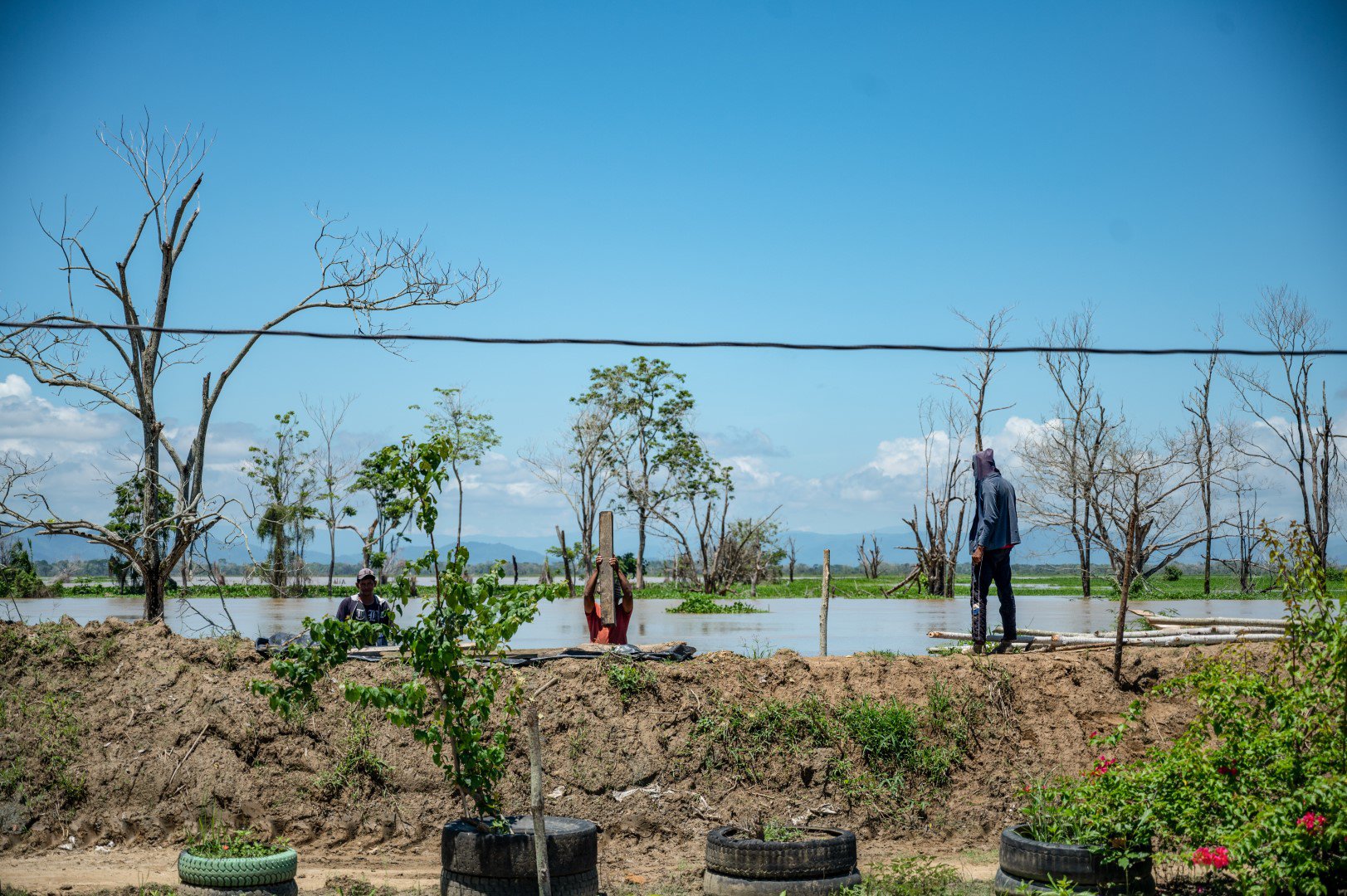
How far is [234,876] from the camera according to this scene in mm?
6621

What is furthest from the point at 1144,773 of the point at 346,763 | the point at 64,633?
the point at 64,633

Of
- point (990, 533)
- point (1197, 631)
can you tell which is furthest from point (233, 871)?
point (1197, 631)

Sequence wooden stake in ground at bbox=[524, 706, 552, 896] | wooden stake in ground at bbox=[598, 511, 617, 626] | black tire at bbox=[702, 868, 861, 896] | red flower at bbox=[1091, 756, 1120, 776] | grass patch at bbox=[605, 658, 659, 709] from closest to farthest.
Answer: wooden stake in ground at bbox=[524, 706, 552, 896] < red flower at bbox=[1091, 756, 1120, 776] < black tire at bbox=[702, 868, 861, 896] < grass patch at bbox=[605, 658, 659, 709] < wooden stake in ground at bbox=[598, 511, 617, 626]

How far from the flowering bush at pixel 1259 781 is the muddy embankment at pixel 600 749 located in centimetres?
269

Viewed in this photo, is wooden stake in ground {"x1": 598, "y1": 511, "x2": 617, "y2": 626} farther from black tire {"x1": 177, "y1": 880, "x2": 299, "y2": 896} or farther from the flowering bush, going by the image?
the flowering bush

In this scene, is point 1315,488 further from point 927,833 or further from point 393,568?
point 927,833

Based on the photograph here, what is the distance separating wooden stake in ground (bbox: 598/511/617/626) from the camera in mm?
10836

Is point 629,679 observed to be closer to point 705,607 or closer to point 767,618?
point 767,618

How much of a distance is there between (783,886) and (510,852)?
5.82 ft

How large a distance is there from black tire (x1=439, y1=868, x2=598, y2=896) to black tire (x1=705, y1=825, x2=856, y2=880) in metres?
1.00

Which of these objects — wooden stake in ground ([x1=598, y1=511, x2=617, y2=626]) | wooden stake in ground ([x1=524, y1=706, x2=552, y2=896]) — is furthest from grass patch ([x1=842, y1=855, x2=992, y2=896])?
wooden stake in ground ([x1=598, y1=511, x2=617, y2=626])

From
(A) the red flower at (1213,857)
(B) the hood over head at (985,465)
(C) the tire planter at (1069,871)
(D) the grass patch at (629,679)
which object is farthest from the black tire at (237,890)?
(B) the hood over head at (985,465)

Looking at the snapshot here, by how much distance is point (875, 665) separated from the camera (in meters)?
11.0

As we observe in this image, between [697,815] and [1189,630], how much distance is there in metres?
→ 6.70
